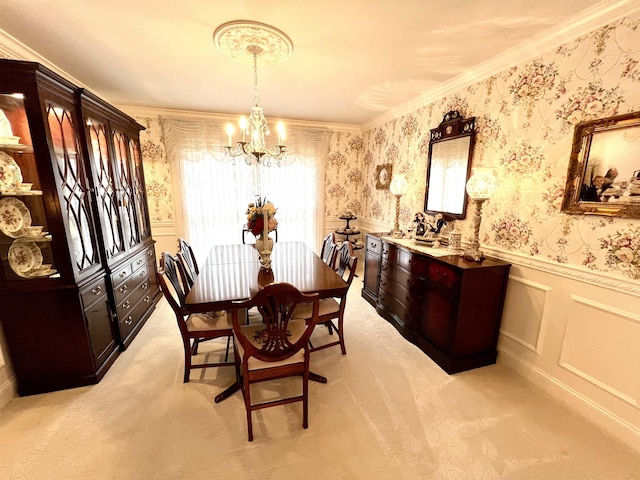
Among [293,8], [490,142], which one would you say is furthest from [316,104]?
[490,142]

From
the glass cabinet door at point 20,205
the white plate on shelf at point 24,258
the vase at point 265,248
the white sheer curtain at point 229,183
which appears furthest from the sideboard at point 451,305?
the white plate on shelf at point 24,258

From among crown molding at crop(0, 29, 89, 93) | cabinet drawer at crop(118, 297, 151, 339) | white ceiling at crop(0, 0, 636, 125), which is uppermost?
white ceiling at crop(0, 0, 636, 125)

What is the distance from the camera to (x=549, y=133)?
190 centimetres

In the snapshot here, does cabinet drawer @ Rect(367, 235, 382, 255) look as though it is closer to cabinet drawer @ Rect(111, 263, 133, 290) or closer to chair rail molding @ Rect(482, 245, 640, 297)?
chair rail molding @ Rect(482, 245, 640, 297)

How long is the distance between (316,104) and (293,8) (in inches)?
75.0

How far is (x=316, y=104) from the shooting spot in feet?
11.3

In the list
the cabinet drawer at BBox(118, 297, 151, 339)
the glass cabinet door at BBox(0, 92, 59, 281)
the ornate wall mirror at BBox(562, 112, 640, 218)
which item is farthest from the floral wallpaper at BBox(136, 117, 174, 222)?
the ornate wall mirror at BBox(562, 112, 640, 218)

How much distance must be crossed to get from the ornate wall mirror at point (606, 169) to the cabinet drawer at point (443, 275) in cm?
85

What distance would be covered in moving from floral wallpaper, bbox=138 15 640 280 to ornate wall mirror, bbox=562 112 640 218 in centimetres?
6

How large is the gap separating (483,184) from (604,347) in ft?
4.32

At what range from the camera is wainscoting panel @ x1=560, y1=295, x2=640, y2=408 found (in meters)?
1.57

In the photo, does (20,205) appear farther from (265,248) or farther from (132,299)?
(265,248)

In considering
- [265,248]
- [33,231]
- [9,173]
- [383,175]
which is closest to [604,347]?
[265,248]

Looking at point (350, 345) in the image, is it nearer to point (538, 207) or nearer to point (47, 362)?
point (538, 207)
